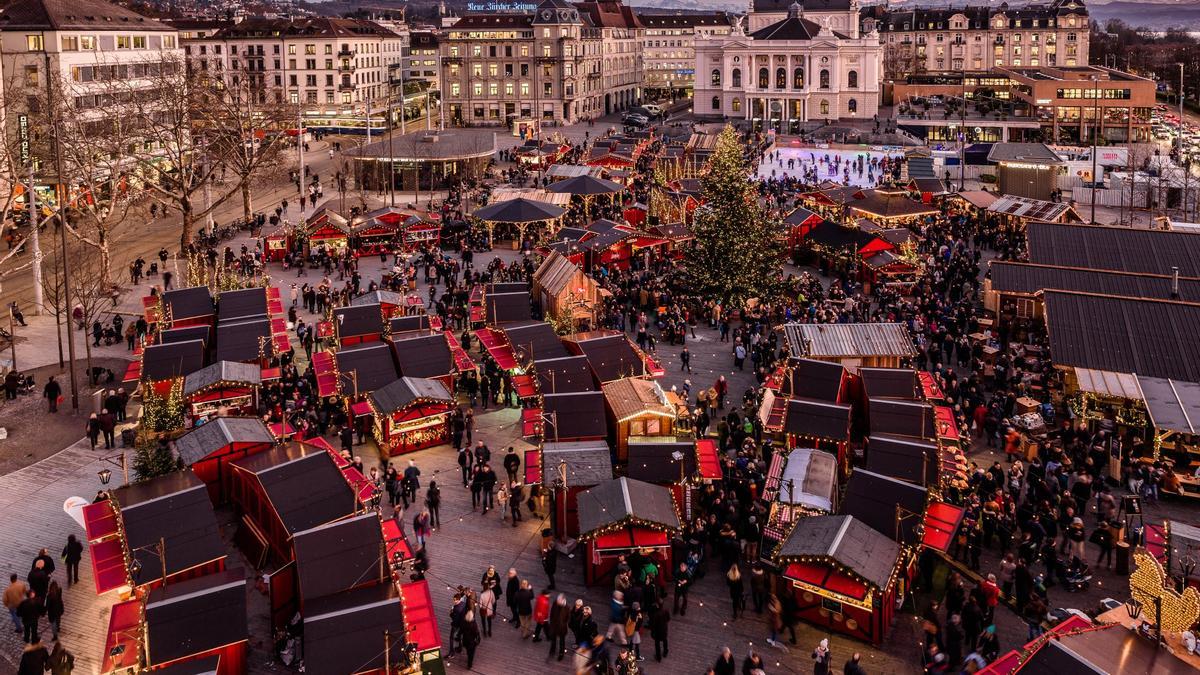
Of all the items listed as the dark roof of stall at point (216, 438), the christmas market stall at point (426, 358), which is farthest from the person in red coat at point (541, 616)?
the christmas market stall at point (426, 358)

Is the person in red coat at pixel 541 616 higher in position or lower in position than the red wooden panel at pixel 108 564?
lower

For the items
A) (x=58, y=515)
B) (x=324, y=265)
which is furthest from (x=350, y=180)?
(x=58, y=515)

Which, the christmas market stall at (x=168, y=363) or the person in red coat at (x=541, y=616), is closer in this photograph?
the person in red coat at (x=541, y=616)

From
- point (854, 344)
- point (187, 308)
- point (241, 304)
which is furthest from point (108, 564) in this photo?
point (854, 344)

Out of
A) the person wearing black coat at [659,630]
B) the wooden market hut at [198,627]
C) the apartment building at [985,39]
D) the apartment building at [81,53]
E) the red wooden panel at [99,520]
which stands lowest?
the person wearing black coat at [659,630]

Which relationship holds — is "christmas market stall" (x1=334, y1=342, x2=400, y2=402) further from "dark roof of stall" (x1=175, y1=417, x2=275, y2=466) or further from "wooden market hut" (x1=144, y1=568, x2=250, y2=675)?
"wooden market hut" (x1=144, y1=568, x2=250, y2=675)

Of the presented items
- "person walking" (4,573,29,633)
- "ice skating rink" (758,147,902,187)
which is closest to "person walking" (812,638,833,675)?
"person walking" (4,573,29,633)

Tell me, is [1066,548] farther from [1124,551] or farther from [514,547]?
[514,547]

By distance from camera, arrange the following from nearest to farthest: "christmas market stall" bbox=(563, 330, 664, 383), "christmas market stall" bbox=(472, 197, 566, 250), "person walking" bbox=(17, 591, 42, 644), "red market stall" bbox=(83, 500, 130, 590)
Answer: "person walking" bbox=(17, 591, 42, 644)
"red market stall" bbox=(83, 500, 130, 590)
"christmas market stall" bbox=(563, 330, 664, 383)
"christmas market stall" bbox=(472, 197, 566, 250)

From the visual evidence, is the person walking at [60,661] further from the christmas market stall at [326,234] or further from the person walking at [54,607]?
the christmas market stall at [326,234]

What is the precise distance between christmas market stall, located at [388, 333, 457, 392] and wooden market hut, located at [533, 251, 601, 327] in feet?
19.2

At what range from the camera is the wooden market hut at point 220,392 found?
2541 cm

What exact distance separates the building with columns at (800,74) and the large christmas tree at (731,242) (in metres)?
71.1

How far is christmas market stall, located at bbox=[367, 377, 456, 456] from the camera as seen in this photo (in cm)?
2391
